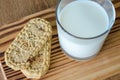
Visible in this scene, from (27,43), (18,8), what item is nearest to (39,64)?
(27,43)

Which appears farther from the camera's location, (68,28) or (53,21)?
(53,21)

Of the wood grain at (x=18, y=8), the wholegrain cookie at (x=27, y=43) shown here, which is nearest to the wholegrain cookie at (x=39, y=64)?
the wholegrain cookie at (x=27, y=43)

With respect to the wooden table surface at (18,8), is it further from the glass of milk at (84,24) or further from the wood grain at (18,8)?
the glass of milk at (84,24)

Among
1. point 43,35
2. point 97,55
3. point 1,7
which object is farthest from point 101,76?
point 1,7

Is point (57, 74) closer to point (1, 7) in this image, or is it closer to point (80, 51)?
point (80, 51)

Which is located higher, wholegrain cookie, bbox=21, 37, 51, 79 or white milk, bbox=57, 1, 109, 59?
white milk, bbox=57, 1, 109, 59

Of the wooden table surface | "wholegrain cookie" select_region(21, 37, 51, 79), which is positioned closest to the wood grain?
the wooden table surface

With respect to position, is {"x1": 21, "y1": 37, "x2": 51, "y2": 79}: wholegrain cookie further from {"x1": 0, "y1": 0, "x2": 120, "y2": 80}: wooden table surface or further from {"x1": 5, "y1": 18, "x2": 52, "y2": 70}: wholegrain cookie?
{"x1": 0, "y1": 0, "x2": 120, "y2": 80}: wooden table surface
